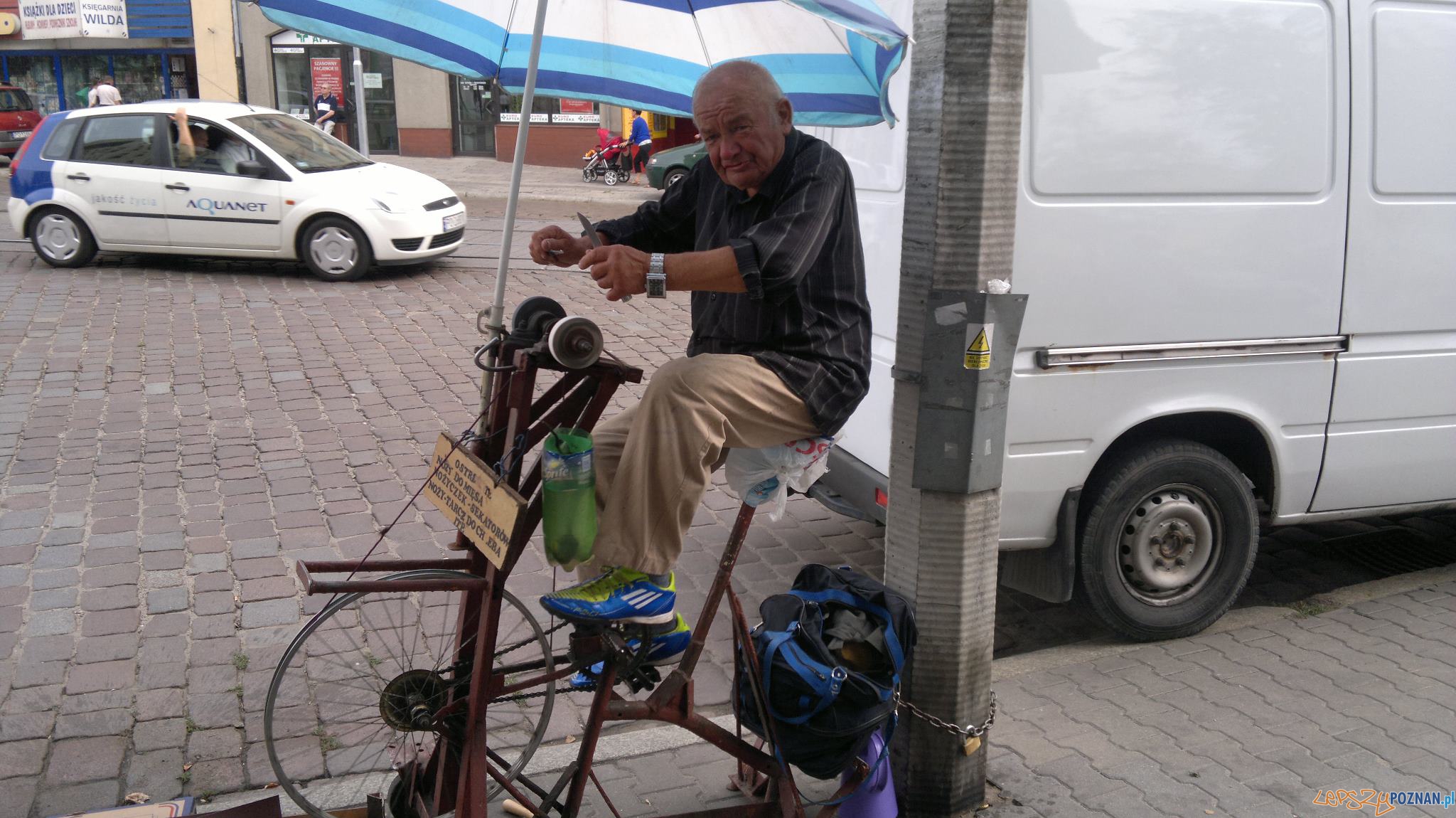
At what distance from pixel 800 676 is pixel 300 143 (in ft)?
33.1

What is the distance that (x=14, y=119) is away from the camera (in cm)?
2248

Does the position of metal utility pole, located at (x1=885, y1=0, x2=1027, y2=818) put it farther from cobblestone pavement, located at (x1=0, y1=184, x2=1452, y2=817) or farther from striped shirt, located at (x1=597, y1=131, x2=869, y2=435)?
cobblestone pavement, located at (x1=0, y1=184, x2=1452, y2=817)

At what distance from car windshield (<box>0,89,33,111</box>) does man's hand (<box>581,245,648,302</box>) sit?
24.7 meters

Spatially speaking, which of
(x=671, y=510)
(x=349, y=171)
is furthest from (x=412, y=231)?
(x=671, y=510)

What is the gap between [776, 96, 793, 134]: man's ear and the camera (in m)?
2.89

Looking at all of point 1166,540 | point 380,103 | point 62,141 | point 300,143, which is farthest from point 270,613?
point 380,103

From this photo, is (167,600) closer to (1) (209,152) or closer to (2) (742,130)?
(2) (742,130)

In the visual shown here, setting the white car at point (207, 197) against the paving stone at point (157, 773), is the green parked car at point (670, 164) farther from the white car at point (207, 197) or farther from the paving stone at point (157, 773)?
the paving stone at point (157, 773)

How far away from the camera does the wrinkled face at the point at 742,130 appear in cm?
282

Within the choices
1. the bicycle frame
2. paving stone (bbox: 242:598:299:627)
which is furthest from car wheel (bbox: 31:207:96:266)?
the bicycle frame

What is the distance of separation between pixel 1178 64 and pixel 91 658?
4.27 m

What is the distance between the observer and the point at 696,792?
11.5 feet

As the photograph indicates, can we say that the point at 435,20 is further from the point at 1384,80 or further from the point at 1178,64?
the point at 1384,80

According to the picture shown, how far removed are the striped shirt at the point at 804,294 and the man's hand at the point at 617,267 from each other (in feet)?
0.93
